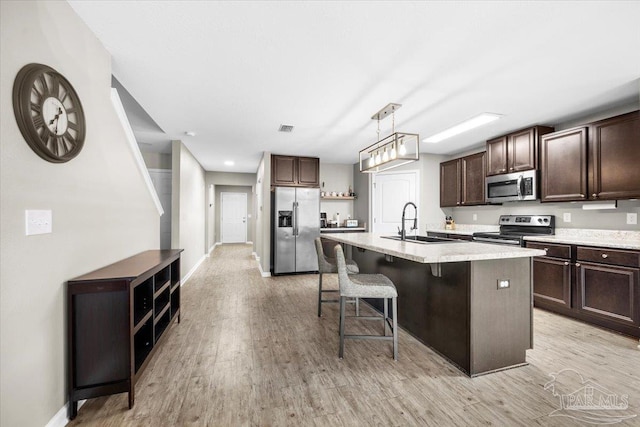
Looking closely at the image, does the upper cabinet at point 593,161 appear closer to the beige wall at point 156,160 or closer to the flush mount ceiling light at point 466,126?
the flush mount ceiling light at point 466,126

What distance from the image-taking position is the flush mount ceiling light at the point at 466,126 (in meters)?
3.46

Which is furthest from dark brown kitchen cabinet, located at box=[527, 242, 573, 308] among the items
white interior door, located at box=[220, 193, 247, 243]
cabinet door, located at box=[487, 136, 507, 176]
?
white interior door, located at box=[220, 193, 247, 243]

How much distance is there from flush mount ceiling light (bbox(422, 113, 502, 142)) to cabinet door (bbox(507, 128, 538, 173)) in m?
0.67

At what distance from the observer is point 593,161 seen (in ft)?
10.2

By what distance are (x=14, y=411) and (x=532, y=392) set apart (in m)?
2.90

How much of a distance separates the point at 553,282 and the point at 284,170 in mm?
4495

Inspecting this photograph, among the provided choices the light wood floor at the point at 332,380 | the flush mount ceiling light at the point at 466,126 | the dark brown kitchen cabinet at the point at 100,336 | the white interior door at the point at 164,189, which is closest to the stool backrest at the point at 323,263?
the light wood floor at the point at 332,380

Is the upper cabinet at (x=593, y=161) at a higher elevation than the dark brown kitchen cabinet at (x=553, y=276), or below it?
higher

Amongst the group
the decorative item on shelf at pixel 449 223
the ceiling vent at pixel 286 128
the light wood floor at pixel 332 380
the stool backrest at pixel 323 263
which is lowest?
the light wood floor at pixel 332 380

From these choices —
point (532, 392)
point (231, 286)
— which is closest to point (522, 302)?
point (532, 392)

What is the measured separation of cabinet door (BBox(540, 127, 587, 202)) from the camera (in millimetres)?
3213

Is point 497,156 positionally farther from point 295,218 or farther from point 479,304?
point 295,218

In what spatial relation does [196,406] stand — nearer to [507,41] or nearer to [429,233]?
[507,41]

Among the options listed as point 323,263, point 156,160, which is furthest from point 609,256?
point 156,160
